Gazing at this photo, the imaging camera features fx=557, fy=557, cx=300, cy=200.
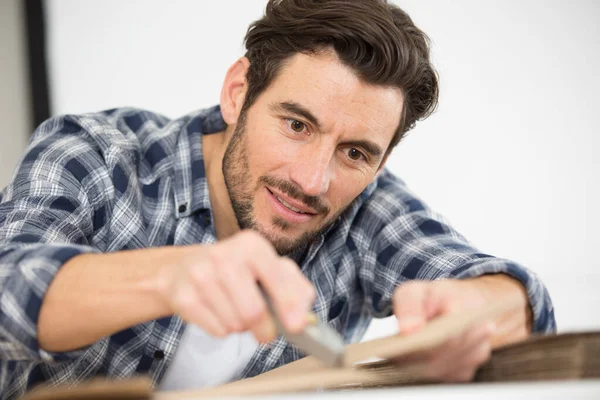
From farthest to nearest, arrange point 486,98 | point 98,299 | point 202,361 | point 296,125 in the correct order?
1. point 486,98
2. point 296,125
3. point 202,361
4. point 98,299

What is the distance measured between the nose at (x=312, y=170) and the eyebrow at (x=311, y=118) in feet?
0.19

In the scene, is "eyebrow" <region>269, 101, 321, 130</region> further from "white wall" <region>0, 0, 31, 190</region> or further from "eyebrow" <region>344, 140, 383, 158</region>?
"white wall" <region>0, 0, 31, 190</region>

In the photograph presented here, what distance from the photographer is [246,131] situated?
4.65 feet

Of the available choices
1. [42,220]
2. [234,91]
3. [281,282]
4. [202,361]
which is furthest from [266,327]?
[234,91]

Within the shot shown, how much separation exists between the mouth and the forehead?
205 mm

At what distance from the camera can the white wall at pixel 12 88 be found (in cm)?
213

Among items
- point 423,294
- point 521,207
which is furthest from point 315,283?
point 521,207

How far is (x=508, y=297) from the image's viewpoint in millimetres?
1010

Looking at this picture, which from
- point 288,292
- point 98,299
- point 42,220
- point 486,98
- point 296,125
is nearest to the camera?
point 288,292

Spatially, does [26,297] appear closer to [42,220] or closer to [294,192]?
[42,220]

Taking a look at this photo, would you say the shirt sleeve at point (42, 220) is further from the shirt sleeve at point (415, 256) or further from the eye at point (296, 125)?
the shirt sleeve at point (415, 256)

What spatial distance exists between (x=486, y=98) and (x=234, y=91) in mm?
1401

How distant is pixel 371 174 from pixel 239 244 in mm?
843

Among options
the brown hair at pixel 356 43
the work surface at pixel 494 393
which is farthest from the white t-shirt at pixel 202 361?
the work surface at pixel 494 393
